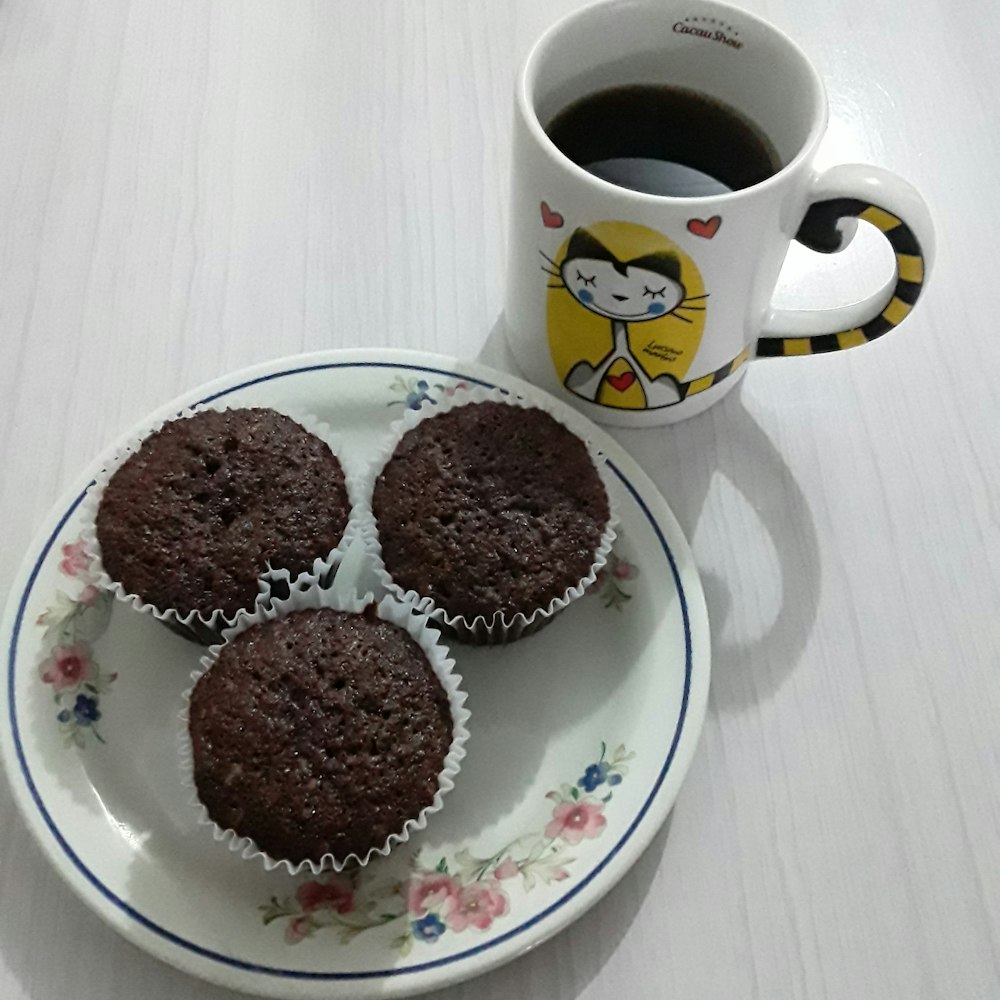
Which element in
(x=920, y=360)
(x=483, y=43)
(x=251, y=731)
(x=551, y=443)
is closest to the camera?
(x=251, y=731)

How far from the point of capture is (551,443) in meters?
0.81

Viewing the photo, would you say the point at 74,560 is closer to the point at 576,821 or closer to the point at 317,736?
the point at 317,736

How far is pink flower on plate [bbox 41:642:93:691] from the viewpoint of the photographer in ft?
2.50


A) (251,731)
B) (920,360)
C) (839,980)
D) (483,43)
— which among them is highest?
(483,43)

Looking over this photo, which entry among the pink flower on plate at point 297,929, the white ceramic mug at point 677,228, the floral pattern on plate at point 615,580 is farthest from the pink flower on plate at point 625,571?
the pink flower on plate at point 297,929

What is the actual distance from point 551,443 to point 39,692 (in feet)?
1.50

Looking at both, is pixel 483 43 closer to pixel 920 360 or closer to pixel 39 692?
pixel 920 360

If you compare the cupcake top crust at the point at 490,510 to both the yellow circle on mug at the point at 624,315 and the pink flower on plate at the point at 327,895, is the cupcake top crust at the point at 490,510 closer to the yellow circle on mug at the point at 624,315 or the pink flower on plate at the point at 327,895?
the yellow circle on mug at the point at 624,315

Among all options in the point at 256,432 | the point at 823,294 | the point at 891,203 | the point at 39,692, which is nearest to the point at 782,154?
the point at 891,203

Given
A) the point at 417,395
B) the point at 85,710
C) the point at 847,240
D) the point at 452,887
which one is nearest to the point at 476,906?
the point at 452,887

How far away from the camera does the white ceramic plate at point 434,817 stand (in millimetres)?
673

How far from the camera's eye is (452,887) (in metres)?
0.71

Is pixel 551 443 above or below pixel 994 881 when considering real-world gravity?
above

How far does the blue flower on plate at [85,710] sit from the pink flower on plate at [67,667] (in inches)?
0.6
